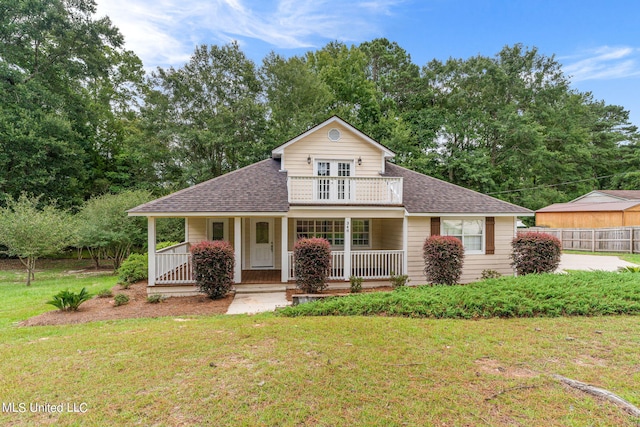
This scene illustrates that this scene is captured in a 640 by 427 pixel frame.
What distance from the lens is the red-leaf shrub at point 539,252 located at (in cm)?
984

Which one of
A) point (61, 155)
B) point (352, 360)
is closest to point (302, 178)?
point (352, 360)

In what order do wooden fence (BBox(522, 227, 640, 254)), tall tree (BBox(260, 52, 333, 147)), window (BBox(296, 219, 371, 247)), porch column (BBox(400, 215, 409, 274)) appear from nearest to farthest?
porch column (BBox(400, 215, 409, 274))
window (BBox(296, 219, 371, 247))
wooden fence (BBox(522, 227, 640, 254))
tall tree (BBox(260, 52, 333, 147))

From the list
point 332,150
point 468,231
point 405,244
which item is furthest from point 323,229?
point 468,231

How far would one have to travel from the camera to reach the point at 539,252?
988 cm

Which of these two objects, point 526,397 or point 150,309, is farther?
point 150,309

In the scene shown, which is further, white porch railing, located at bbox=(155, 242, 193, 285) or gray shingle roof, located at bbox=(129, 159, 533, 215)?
gray shingle roof, located at bbox=(129, 159, 533, 215)

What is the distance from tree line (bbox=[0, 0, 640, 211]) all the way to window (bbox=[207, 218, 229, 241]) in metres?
8.91

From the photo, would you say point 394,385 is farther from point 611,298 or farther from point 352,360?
point 611,298

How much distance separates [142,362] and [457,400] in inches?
165

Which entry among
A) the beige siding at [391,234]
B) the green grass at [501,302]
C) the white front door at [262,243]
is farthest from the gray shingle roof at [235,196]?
the beige siding at [391,234]

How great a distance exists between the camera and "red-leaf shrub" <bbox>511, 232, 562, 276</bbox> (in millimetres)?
9836

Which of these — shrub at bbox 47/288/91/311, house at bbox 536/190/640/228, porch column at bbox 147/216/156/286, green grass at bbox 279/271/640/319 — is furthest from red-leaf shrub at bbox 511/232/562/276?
house at bbox 536/190/640/228

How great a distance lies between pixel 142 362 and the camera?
4281mm

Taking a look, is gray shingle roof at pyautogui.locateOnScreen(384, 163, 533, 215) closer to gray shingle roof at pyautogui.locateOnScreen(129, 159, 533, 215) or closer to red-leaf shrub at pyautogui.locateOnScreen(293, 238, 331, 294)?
gray shingle roof at pyautogui.locateOnScreen(129, 159, 533, 215)
